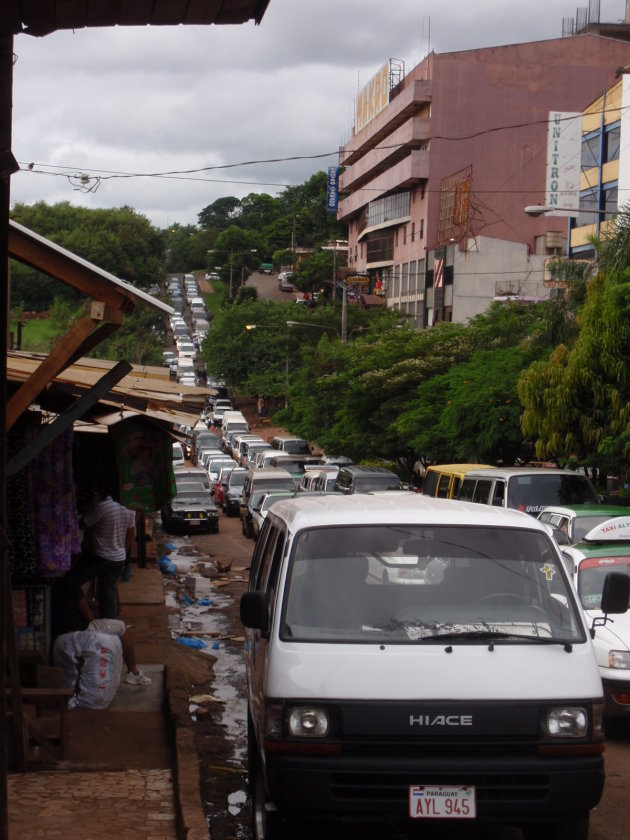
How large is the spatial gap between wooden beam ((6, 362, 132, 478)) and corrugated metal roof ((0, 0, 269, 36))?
268cm

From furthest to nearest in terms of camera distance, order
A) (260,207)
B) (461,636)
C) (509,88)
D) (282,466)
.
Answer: (260,207) < (509,88) < (282,466) < (461,636)

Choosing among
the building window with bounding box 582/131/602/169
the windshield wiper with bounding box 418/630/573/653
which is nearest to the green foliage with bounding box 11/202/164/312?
the building window with bounding box 582/131/602/169

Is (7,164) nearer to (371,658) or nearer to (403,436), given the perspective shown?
(371,658)

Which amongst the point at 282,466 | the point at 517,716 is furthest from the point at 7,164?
the point at 282,466

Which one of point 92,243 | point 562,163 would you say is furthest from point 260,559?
point 92,243

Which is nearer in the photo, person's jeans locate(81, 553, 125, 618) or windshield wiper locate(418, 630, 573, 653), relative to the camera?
windshield wiper locate(418, 630, 573, 653)

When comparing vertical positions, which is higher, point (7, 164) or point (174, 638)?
point (7, 164)

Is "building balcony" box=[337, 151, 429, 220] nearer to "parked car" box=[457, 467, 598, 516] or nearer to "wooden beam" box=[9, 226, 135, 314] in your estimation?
"parked car" box=[457, 467, 598, 516]

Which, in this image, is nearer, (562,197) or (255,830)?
(255,830)

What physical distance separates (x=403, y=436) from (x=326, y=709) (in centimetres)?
3031

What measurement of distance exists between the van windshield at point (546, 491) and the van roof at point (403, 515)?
10865mm

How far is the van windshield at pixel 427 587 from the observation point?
5625 millimetres

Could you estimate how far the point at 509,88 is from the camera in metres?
64.1

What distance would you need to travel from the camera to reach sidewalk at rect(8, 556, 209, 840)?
6238 mm
